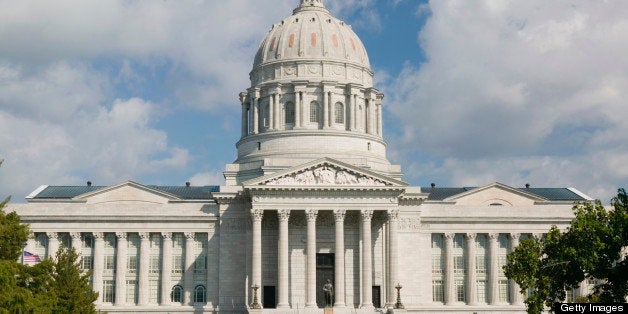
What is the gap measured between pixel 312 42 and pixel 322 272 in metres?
29.6

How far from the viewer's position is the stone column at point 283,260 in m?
87.4

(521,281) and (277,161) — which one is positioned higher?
(277,161)

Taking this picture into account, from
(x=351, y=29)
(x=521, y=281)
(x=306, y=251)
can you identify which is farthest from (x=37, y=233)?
(x=521, y=281)

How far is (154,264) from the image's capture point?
313 ft

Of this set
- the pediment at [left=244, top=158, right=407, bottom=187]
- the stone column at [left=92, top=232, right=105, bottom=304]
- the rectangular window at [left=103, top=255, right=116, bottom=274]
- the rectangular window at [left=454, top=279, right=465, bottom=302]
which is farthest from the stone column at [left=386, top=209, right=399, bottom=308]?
the stone column at [left=92, top=232, right=105, bottom=304]

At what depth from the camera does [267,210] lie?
91.2 m

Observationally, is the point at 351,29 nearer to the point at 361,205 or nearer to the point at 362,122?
the point at 362,122

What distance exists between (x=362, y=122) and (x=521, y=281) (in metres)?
44.0

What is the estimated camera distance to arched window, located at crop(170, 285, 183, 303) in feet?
310

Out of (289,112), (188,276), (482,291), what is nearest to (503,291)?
(482,291)

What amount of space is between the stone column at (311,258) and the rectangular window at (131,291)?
19.0m

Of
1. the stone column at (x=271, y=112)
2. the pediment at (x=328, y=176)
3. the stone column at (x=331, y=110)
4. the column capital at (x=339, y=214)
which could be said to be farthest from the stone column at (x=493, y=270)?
the stone column at (x=271, y=112)

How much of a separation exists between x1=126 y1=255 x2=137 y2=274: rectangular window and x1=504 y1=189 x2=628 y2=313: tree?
4300 centimetres

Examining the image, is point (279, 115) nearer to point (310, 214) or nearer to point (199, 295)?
point (310, 214)
